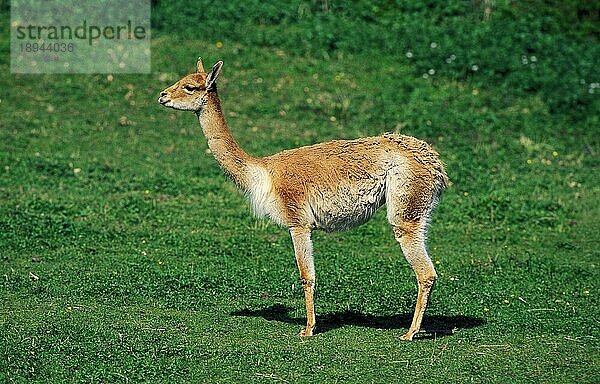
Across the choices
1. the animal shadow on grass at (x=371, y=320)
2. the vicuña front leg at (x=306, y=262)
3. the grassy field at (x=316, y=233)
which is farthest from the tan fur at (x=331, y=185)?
the grassy field at (x=316, y=233)

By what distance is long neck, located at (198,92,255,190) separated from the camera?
28.2 feet

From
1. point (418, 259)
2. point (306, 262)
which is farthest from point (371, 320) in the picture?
point (306, 262)

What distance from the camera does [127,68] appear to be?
16.9 metres

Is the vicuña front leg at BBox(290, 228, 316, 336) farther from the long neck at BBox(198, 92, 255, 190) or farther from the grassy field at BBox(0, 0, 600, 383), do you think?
the long neck at BBox(198, 92, 255, 190)

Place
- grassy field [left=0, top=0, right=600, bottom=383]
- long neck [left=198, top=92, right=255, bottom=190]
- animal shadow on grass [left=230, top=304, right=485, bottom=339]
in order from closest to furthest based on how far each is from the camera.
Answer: grassy field [left=0, top=0, right=600, bottom=383], long neck [left=198, top=92, right=255, bottom=190], animal shadow on grass [left=230, top=304, right=485, bottom=339]

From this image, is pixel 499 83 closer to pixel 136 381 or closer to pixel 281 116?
pixel 281 116

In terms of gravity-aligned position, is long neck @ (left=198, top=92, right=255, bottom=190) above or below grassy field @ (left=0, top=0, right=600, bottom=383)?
above

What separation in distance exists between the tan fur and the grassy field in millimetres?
719

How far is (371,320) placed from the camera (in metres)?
→ 9.26

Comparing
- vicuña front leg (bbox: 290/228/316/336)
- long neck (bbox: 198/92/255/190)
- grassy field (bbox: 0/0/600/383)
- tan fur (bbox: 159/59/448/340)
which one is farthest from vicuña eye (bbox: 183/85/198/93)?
grassy field (bbox: 0/0/600/383)

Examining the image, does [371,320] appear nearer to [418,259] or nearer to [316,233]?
[418,259]

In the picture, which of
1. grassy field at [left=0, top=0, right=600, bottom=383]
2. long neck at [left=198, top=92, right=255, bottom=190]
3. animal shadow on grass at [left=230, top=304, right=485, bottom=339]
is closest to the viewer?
grassy field at [left=0, top=0, right=600, bottom=383]

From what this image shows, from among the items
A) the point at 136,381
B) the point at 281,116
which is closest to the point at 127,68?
the point at 281,116

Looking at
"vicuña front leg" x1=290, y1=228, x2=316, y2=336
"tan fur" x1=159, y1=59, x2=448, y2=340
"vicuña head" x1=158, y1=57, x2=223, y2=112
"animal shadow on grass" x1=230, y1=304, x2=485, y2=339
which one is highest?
"vicuña head" x1=158, y1=57, x2=223, y2=112
